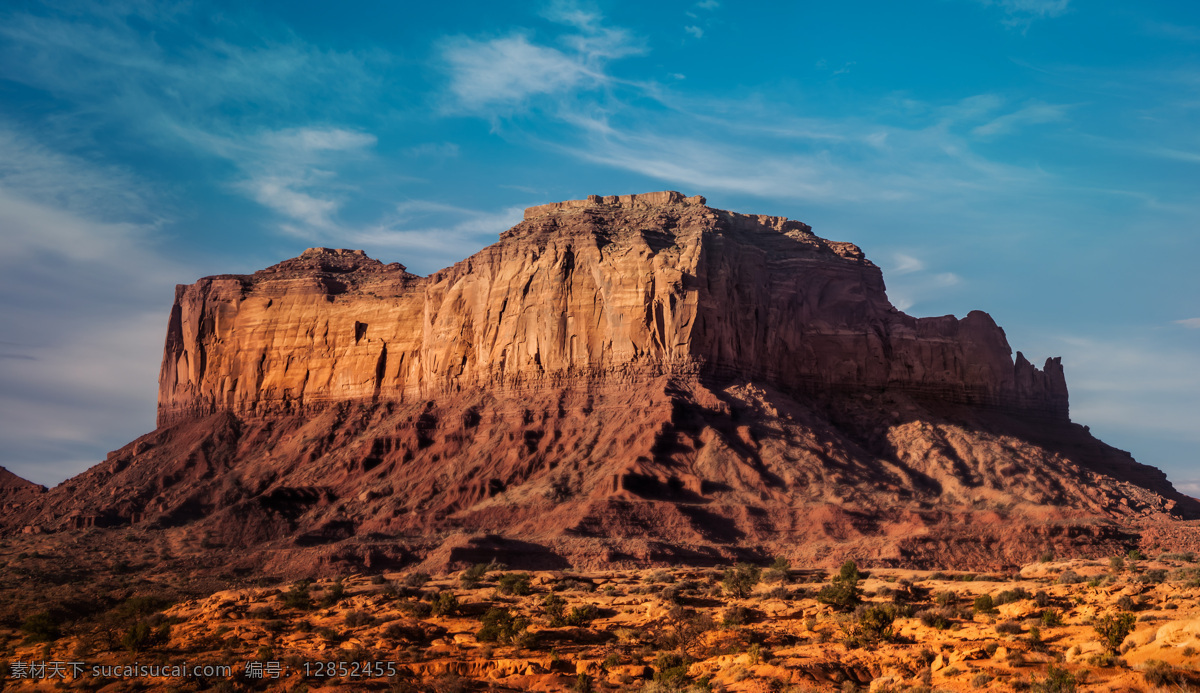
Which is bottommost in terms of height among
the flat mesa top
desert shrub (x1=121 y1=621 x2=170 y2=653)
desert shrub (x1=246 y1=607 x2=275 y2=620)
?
desert shrub (x1=121 y1=621 x2=170 y2=653)

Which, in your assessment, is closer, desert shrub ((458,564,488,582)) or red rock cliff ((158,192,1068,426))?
desert shrub ((458,564,488,582))

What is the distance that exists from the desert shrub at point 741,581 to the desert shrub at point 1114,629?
48.2 ft

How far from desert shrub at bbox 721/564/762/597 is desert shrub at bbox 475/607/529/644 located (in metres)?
9.06

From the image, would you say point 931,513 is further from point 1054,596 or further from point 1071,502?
point 1054,596

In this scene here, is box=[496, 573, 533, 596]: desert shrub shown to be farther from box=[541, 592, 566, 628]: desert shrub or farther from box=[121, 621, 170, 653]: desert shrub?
box=[121, 621, 170, 653]: desert shrub

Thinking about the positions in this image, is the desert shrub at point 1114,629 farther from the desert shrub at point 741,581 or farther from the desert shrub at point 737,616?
the desert shrub at point 741,581

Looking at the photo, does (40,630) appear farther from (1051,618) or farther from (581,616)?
(1051,618)

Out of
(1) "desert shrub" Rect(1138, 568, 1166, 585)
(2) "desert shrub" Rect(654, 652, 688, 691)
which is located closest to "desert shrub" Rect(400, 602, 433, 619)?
(2) "desert shrub" Rect(654, 652, 688, 691)

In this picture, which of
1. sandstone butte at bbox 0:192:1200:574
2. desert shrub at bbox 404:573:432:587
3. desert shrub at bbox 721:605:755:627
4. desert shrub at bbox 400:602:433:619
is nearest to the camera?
desert shrub at bbox 721:605:755:627

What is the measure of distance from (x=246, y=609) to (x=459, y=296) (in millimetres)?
47526

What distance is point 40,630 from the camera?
119 ft

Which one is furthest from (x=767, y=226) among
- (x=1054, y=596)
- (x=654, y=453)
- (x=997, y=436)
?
(x=1054, y=596)

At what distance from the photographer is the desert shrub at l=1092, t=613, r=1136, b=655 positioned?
76.9 ft

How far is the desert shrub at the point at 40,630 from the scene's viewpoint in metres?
35.4
